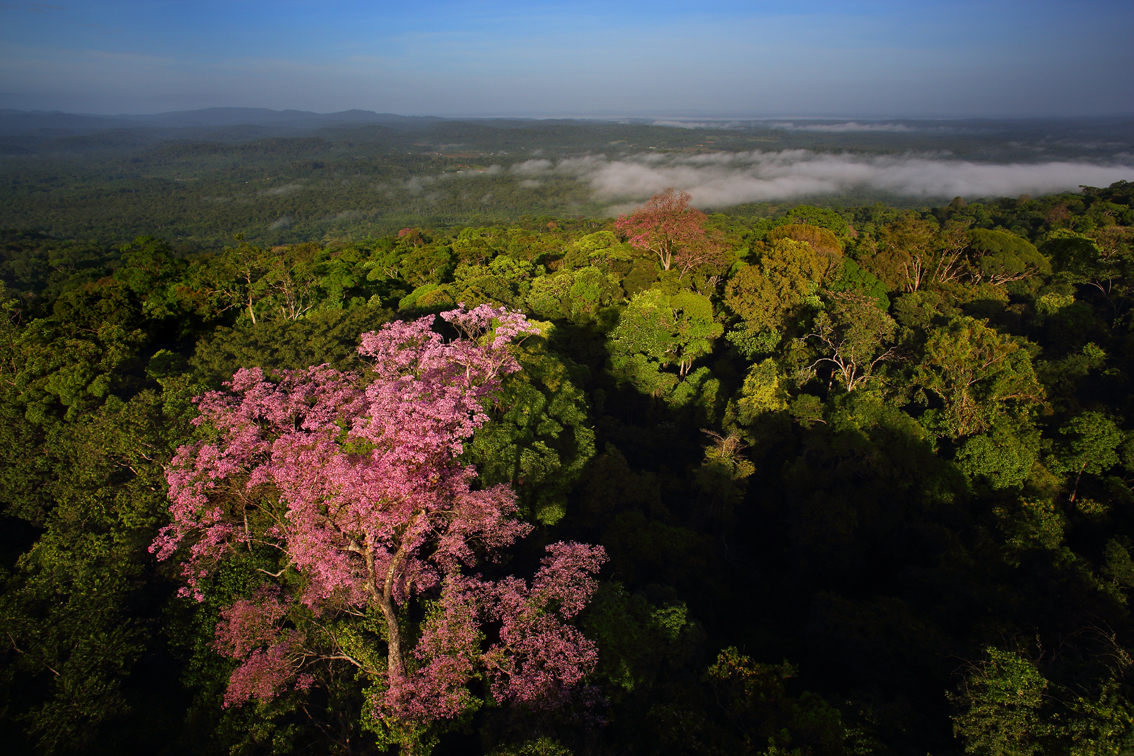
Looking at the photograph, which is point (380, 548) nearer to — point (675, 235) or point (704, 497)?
point (704, 497)

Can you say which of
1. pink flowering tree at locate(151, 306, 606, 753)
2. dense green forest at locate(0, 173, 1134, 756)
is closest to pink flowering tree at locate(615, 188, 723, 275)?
dense green forest at locate(0, 173, 1134, 756)

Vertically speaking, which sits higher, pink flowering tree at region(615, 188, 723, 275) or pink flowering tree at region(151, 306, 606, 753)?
pink flowering tree at region(615, 188, 723, 275)

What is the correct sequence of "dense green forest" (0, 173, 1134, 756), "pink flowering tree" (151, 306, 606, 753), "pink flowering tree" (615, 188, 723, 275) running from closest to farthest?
"pink flowering tree" (151, 306, 606, 753), "dense green forest" (0, 173, 1134, 756), "pink flowering tree" (615, 188, 723, 275)

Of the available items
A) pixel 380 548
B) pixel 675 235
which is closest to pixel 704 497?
pixel 380 548

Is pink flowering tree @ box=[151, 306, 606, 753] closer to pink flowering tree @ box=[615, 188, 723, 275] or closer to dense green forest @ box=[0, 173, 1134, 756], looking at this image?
dense green forest @ box=[0, 173, 1134, 756]

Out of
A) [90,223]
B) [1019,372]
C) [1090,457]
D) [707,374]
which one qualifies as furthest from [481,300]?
[90,223]

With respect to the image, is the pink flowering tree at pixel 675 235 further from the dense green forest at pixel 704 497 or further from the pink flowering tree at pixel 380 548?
the pink flowering tree at pixel 380 548
